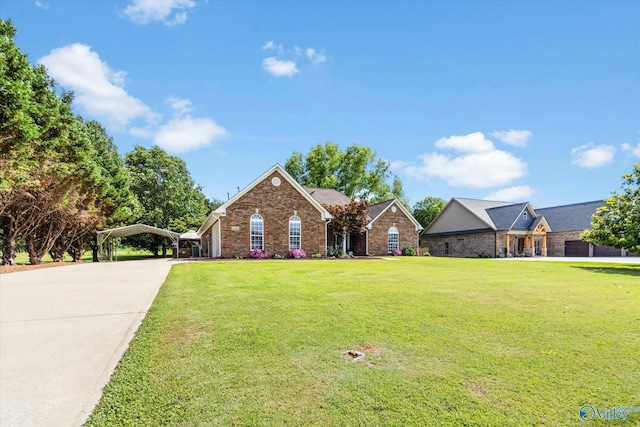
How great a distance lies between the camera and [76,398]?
332cm

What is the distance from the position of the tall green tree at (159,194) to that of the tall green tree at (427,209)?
112 ft

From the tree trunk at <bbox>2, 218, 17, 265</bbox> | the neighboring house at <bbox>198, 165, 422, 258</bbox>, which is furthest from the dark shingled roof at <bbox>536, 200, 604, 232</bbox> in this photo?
the tree trunk at <bbox>2, 218, 17, 265</bbox>

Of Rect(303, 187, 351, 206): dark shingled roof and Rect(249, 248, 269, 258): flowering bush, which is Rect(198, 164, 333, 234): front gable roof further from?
Rect(303, 187, 351, 206): dark shingled roof

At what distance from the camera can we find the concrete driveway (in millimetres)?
3176

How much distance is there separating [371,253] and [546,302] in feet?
82.6

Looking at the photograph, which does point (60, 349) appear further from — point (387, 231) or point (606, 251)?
point (606, 251)

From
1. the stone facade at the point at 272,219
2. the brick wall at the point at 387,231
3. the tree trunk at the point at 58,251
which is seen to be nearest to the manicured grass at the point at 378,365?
the stone facade at the point at 272,219

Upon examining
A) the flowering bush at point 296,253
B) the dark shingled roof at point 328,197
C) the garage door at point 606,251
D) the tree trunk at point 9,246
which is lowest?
the garage door at point 606,251

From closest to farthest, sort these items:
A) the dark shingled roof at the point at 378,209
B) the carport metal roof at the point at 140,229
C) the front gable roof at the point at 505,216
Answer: the carport metal roof at the point at 140,229 < the dark shingled roof at the point at 378,209 < the front gable roof at the point at 505,216

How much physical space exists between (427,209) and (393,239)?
25.9m

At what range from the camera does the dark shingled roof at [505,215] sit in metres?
35.3

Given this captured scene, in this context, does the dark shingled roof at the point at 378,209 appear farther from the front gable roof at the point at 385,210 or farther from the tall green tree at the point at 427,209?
the tall green tree at the point at 427,209

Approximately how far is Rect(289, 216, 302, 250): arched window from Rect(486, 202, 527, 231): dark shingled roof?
21.5 metres

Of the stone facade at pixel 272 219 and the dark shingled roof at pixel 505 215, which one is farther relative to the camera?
the dark shingled roof at pixel 505 215
